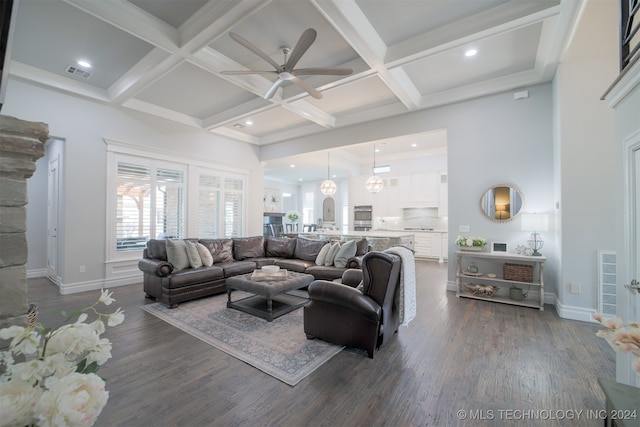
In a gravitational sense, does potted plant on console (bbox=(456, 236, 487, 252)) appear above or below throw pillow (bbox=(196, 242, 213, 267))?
above

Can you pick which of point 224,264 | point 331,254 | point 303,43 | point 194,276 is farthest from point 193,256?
point 303,43

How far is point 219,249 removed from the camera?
16.5 feet

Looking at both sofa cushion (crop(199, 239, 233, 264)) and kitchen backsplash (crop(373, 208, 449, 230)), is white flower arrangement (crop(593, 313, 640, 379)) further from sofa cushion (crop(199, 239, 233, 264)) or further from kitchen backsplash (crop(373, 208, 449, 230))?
kitchen backsplash (crop(373, 208, 449, 230))

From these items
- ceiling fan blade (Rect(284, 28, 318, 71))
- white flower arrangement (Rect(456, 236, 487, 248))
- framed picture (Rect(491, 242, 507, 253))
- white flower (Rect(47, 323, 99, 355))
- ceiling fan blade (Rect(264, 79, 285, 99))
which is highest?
ceiling fan blade (Rect(284, 28, 318, 71))

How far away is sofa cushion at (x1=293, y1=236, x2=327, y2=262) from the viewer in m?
5.33

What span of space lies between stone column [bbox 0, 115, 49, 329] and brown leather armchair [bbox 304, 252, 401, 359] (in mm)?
2141

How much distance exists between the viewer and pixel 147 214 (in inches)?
212

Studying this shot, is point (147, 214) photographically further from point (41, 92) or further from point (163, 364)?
point (163, 364)

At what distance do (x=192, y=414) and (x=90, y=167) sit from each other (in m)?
4.83

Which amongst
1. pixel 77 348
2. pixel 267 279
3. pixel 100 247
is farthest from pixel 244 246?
pixel 77 348

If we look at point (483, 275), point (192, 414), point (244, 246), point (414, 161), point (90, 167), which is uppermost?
point (414, 161)

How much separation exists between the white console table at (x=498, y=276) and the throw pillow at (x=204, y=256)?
13.6ft

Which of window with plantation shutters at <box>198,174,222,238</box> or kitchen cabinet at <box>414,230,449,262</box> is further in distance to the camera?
kitchen cabinet at <box>414,230,449,262</box>

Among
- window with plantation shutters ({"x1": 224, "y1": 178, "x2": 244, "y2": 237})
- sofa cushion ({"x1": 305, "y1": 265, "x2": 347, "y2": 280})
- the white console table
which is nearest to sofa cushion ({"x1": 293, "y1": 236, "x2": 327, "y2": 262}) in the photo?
sofa cushion ({"x1": 305, "y1": 265, "x2": 347, "y2": 280})
